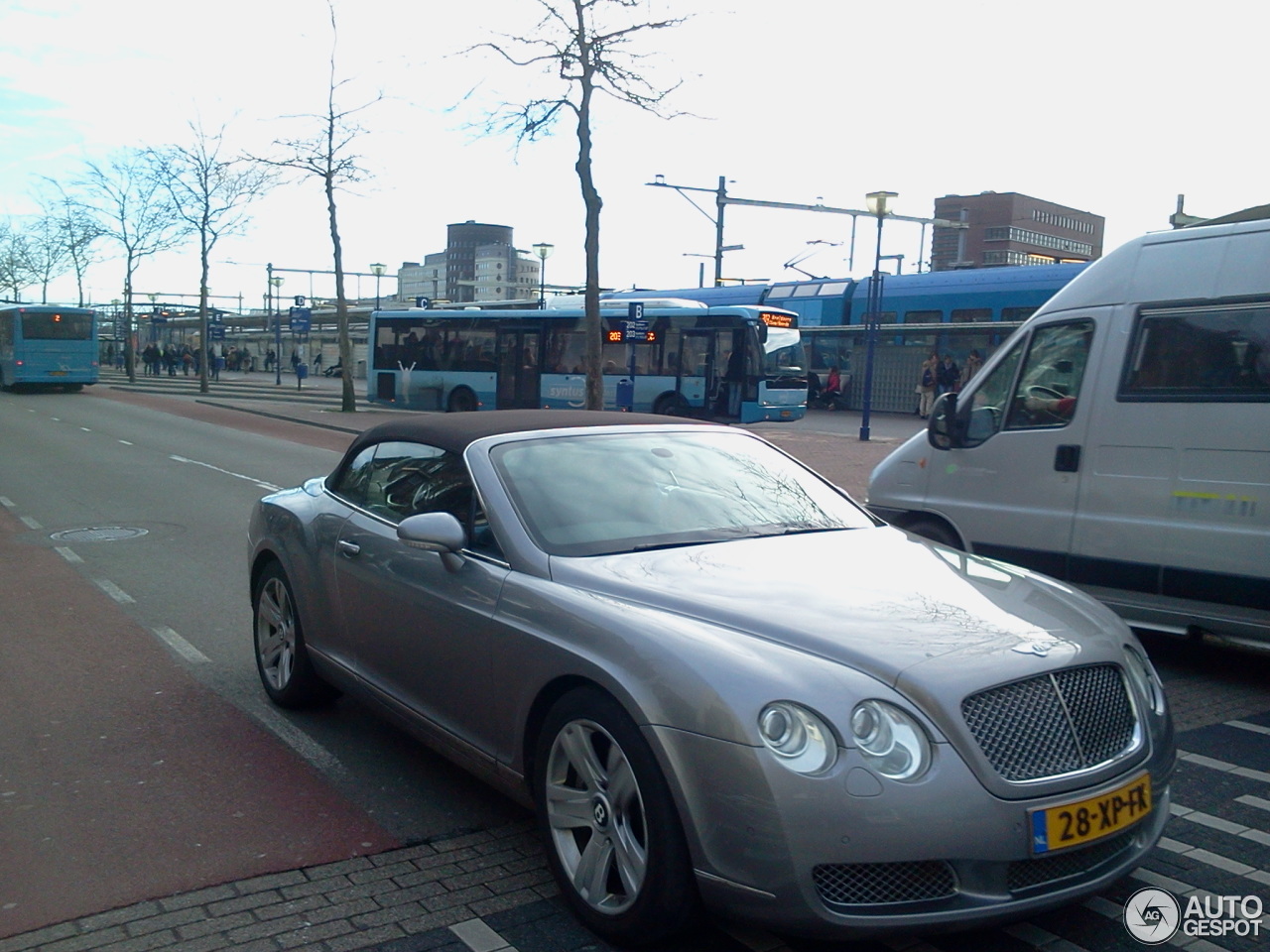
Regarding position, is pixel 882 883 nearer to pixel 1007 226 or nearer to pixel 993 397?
pixel 993 397

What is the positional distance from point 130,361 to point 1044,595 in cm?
5506

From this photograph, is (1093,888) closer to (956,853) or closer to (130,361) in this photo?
(956,853)

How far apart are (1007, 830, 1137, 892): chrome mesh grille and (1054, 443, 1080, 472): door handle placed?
4086 millimetres

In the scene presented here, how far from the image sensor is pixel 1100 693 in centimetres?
329

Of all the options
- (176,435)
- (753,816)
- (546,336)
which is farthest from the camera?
(546,336)

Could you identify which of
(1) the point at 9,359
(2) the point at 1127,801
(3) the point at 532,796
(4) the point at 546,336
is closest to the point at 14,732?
(3) the point at 532,796

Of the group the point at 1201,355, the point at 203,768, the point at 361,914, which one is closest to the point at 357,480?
the point at 203,768

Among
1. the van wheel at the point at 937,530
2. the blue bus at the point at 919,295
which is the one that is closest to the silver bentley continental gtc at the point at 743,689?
the van wheel at the point at 937,530

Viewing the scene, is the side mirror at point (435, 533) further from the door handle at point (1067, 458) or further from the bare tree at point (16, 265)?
the bare tree at point (16, 265)

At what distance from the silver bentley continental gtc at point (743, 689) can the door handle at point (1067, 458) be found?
2768mm

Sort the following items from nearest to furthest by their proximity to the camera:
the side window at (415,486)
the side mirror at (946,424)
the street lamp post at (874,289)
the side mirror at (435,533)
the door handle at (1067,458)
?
1. the side mirror at (435,533)
2. the side window at (415,486)
3. the door handle at (1067,458)
4. the side mirror at (946,424)
5. the street lamp post at (874,289)

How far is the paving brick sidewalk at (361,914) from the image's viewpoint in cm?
331

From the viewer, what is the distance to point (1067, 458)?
6.96 meters

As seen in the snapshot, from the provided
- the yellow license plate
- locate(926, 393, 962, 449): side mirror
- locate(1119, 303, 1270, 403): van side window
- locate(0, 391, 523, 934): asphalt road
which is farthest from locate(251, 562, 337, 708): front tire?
locate(1119, 303, 1270, 403): van side window
